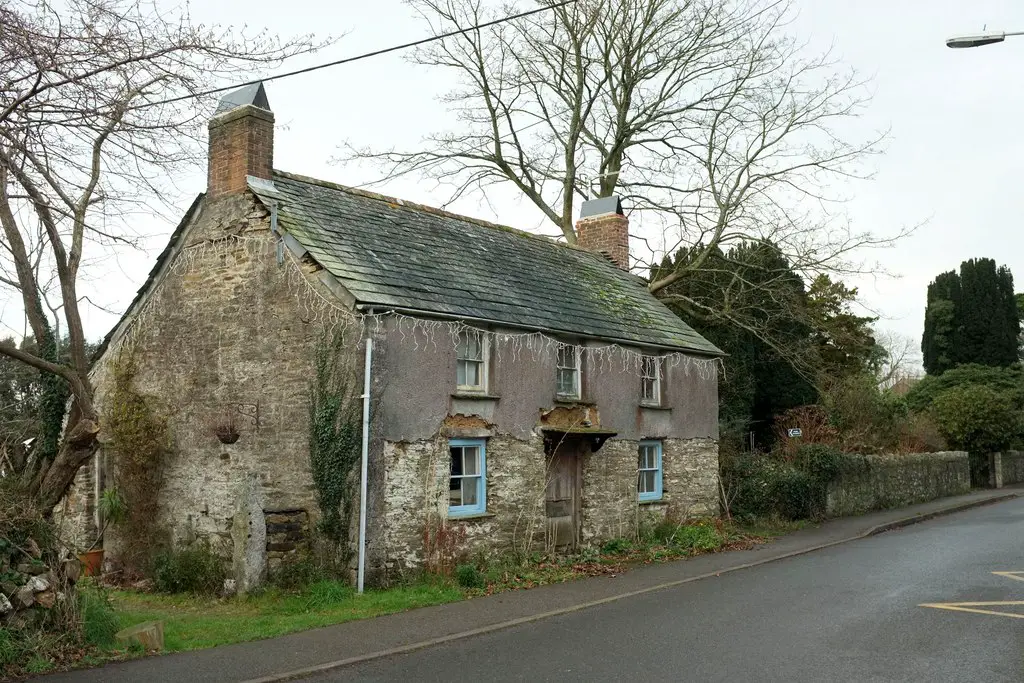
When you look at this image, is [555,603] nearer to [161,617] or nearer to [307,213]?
[161,617]

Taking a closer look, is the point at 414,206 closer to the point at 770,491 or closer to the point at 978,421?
the point at 770,491

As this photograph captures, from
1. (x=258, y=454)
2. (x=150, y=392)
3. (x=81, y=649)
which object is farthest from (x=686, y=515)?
(x=81, y=649)

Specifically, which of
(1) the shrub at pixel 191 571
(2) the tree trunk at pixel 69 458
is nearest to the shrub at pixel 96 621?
(2) the tree trunk at pixel 69 458

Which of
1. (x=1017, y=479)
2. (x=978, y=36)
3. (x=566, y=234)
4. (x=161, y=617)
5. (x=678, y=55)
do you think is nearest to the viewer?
(x=978, y=36)

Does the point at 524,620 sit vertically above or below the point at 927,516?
below

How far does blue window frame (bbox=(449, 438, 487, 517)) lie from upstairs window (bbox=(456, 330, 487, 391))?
0.99m

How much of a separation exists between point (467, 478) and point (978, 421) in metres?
26.2

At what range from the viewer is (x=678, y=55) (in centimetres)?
2742

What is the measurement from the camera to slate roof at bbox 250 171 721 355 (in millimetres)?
15039

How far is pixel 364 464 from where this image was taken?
13.7 metres

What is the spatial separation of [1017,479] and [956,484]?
7.25m

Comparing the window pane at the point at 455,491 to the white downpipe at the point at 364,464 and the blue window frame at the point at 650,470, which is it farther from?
the blue window frame at the point at 650,470

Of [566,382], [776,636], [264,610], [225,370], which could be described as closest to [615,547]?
[566,382]

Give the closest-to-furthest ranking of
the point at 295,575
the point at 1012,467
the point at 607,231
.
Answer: the point at 295,575 → the point at 607,231 → the point at 1012,467
